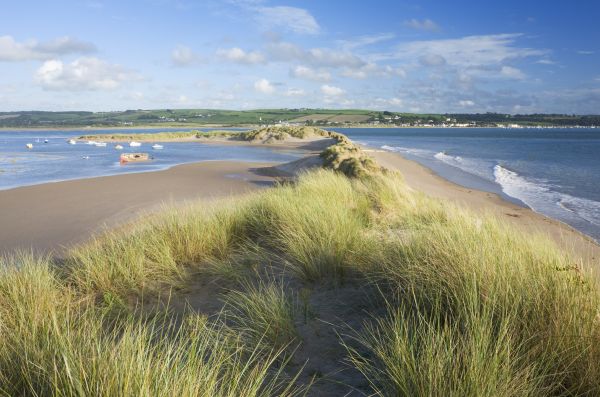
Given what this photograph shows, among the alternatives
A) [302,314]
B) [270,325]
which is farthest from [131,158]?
[270,325]

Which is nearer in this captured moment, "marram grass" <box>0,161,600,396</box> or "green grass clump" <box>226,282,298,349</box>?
"marram grass" <box>0,161,600,396</box>

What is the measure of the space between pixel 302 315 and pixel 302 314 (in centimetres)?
2

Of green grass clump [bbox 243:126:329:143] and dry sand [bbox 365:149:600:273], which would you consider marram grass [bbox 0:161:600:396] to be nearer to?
dry sand [bbox 365:149:600:273]

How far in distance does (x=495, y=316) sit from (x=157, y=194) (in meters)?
14.7

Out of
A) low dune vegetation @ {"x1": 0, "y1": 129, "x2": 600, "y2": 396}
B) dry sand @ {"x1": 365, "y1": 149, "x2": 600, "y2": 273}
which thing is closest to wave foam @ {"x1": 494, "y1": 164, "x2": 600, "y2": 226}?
dry sand @ {"x1": 365, "y1": 149, "x2": 600, "y2": 273}

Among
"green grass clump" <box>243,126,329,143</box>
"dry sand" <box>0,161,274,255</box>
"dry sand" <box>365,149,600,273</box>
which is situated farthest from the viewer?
"green grass clump" <box>243,126,329,143</box>

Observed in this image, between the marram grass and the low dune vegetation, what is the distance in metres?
0.02

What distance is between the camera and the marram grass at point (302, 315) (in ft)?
8.95

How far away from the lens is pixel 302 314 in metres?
4.53

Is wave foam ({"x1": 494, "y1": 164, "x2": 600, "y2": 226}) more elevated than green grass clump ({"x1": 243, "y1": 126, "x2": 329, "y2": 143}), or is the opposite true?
green grass clump ({"x1": 243, "y1": 126, "x2": 329, "y2": 143})

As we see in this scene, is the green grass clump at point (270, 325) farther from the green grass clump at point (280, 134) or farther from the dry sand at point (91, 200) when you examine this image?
the green grass clump at point (280, 134)

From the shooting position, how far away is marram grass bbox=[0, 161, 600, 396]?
2727 mm

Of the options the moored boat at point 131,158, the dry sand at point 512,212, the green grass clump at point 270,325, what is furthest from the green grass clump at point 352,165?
the moored boat at point 131,158

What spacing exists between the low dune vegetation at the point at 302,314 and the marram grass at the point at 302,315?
Answer: 0.06 feet
